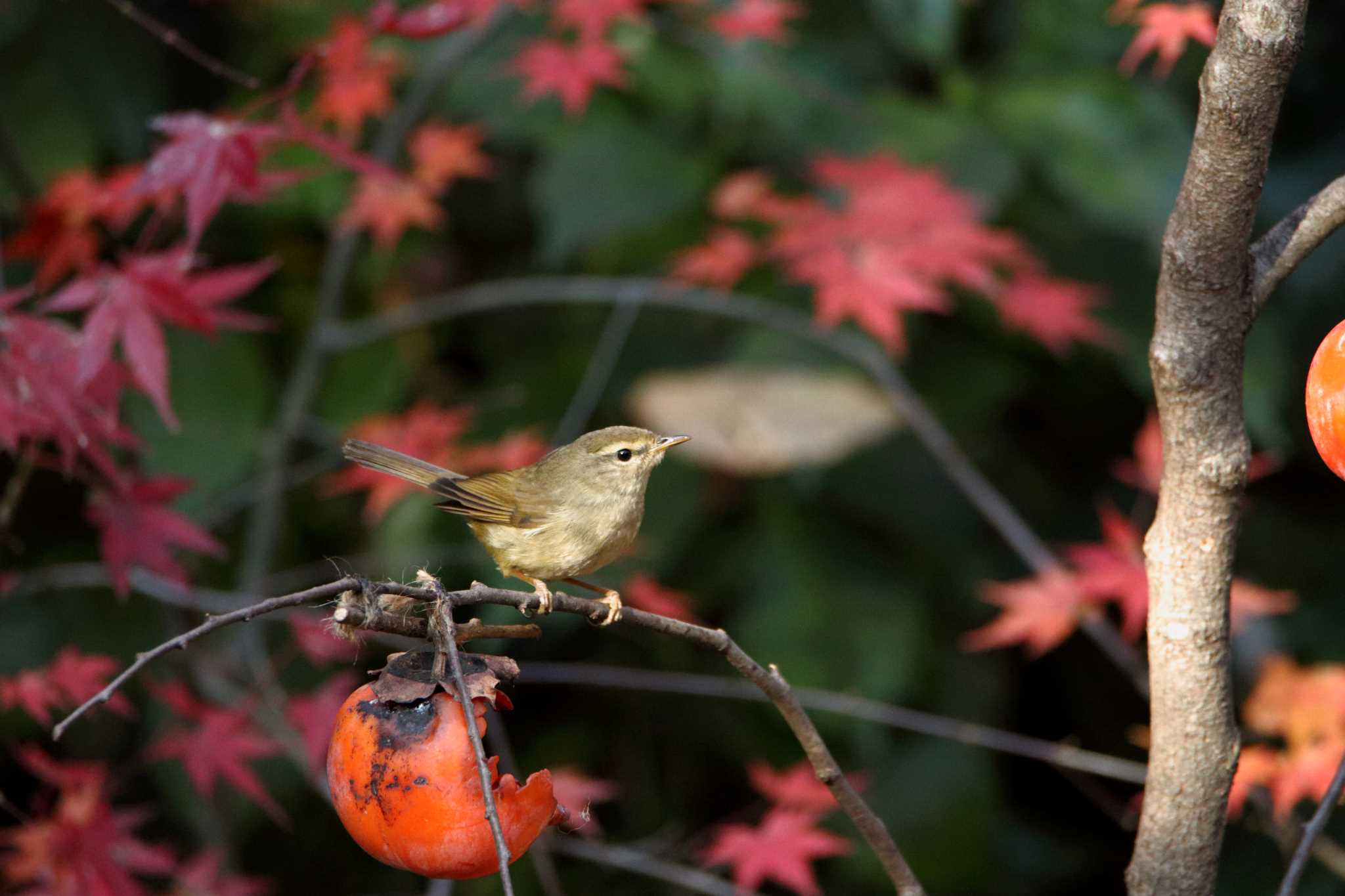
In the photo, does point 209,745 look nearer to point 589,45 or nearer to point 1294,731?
point 589,45

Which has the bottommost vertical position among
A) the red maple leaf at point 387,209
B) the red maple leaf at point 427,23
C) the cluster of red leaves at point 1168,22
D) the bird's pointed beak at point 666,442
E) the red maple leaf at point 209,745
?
the red maple leaf at point 209,745

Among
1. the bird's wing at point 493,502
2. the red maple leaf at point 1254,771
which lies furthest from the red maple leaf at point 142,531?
the red maple leaf at point 1254,771

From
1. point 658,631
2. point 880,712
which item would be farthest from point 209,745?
point 658,631

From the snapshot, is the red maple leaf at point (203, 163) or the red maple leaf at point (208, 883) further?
the red maple leaf at point (208, 883)

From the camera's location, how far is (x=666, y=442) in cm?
189

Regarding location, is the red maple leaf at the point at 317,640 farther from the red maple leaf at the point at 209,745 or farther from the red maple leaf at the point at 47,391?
the red maple leaf at the point at 47,391

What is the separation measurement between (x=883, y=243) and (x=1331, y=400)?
1672 mm

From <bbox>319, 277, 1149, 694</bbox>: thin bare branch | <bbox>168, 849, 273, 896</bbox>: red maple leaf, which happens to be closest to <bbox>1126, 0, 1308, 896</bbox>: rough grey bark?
<bbox>319, 277, 1149, 694</bbox>: thin bare branch

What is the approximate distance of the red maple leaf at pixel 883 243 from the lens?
2463mm

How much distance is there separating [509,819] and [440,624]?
0.65 feet

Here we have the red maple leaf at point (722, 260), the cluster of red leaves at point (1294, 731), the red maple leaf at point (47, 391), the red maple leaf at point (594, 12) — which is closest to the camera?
the red maple leaf at point (47, 391)

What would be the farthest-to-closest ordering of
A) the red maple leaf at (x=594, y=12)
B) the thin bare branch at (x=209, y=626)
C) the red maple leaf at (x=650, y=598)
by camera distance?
the red maple leaf at (x=594, y=12)
the red maple leaf at (x=650, y=598)
the thin bare branch at (x=209, y=626)

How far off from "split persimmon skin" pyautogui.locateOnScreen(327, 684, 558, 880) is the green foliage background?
1.83 m

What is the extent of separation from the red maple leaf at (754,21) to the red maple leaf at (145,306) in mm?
1342
